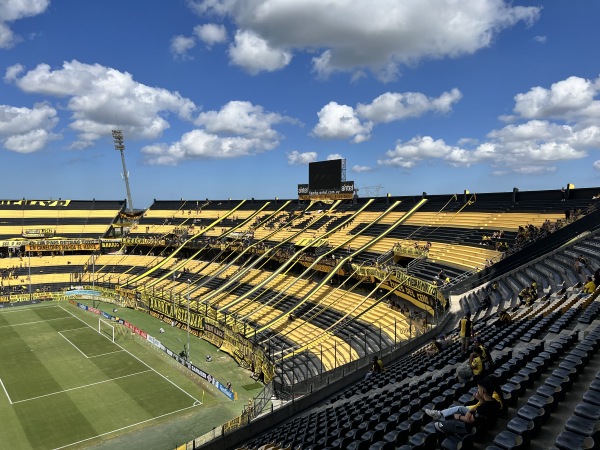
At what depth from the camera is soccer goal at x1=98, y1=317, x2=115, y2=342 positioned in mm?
44656

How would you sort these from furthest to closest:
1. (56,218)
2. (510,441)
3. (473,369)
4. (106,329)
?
1. (56,218)
2. (106,329)
3. (473,369)
4. (510,441)

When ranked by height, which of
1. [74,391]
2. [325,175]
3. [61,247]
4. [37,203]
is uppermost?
[325,175]

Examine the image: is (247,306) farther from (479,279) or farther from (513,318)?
(513,318)

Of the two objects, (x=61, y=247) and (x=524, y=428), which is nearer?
(x=524, y=428)

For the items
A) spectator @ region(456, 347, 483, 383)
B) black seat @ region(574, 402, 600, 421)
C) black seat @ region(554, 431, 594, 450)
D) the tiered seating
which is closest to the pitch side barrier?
spectator @ region(456, 347, 483, 383)

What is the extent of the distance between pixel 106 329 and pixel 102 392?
1762 centimetres

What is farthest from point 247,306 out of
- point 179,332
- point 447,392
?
point 447,392

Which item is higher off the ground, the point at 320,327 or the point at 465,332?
the point at 465,332

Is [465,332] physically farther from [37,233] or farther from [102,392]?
[37,233]

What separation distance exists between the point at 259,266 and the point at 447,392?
48682mm

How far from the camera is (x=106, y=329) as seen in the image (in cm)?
4762

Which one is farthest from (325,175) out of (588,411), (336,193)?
(588,411)

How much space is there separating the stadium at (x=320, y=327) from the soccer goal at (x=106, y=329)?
1.20 ft

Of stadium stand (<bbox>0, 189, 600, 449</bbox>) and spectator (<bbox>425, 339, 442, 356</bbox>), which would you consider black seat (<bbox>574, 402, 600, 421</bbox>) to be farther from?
spectator (<bbox>425, 339, 442, 356</bbox>)
